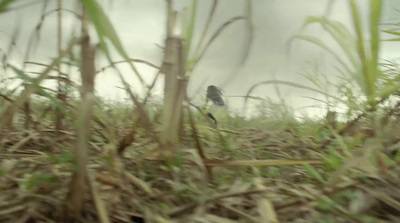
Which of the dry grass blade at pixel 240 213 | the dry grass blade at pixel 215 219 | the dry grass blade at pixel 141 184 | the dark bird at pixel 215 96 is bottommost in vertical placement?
the dry grass blade at pixel 215 219

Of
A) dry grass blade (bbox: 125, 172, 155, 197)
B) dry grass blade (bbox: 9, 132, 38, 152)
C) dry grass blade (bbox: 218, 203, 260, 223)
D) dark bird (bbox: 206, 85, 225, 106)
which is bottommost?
dry grass blade (bbox: 218, 203, 260, 223)

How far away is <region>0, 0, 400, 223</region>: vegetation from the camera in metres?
0.83

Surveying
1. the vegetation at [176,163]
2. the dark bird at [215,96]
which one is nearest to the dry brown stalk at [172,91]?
the vegetation at [176,163]

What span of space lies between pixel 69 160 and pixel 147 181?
16 centimetres

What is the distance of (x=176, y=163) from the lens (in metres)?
1.04

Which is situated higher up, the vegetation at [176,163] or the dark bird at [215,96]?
the dark bird at [215,96]

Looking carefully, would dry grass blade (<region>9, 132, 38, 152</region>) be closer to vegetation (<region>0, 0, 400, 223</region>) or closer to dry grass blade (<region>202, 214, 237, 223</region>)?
vegetation (<region>0, 0, 400, 223</region>)

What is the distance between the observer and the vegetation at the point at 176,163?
32.7 inches

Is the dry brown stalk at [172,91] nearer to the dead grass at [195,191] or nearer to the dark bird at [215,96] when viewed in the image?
the dead grass at [195,191]

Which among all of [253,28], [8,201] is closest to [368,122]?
[253,28]

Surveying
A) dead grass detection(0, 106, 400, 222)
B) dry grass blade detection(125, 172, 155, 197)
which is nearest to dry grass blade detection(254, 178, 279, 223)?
dead grass detection(0, 106, 400, 222)

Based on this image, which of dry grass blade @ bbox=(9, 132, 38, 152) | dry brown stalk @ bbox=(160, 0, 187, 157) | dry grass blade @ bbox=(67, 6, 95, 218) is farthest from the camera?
dry grass blade @ bbox=(9, 132, 38, 152)

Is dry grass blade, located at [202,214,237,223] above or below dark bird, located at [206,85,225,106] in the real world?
below

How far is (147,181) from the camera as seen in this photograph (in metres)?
1.00
